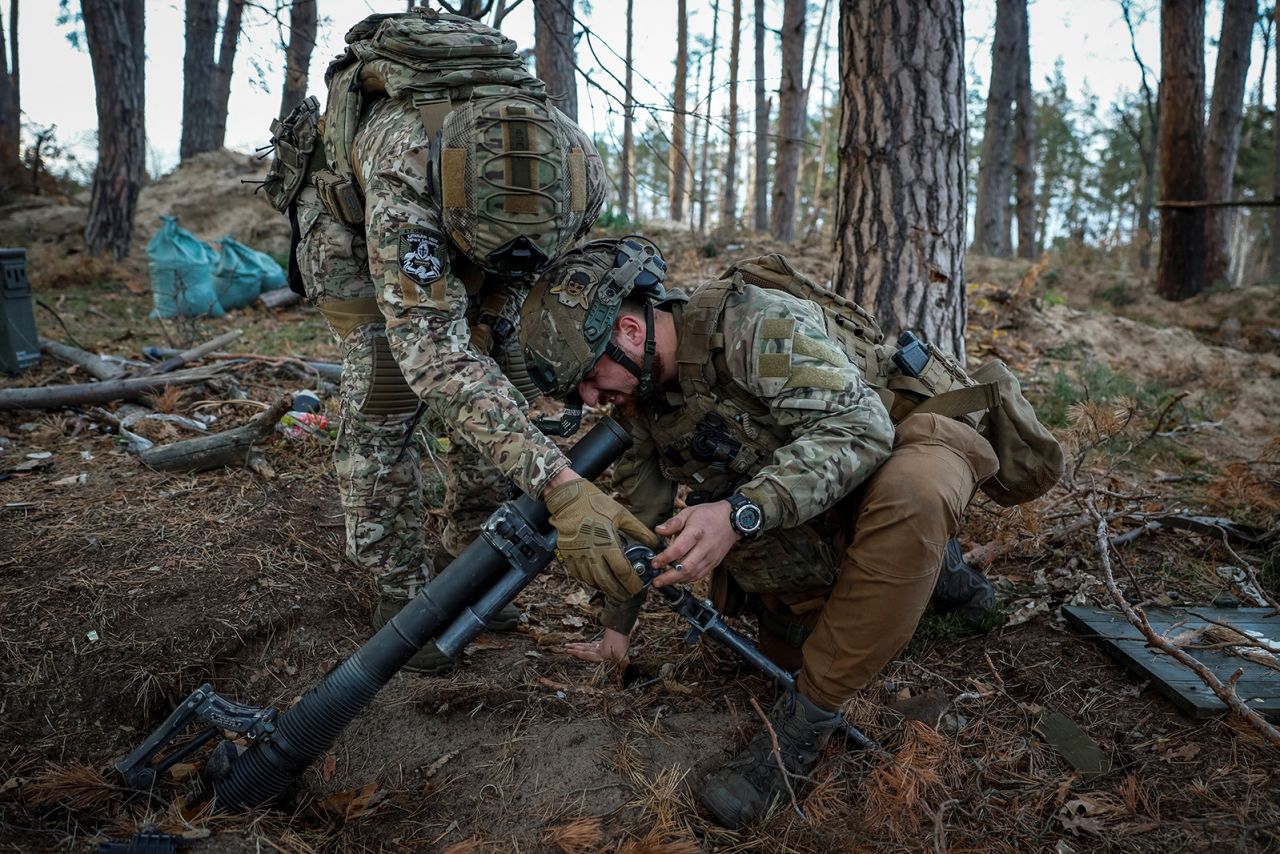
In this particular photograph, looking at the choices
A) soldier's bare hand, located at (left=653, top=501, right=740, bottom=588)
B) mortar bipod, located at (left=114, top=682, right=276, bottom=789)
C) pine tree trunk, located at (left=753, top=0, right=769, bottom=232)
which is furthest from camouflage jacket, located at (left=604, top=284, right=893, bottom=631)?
pine tree trunk, located at (left=753, top=0, right=769, bottom=232)

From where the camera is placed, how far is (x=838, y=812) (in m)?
2.24

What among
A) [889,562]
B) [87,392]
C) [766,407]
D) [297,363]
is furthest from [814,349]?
[87,392]

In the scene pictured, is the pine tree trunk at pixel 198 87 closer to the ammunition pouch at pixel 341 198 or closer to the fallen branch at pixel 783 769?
the ammunition pouch at pixel 341 198

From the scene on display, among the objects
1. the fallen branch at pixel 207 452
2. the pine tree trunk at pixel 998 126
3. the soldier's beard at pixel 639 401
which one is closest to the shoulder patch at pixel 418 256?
the soldier's beard at pixel 639 401

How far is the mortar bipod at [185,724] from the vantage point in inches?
92.0

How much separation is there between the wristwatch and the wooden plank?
140cm

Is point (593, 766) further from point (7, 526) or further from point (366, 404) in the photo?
point (7, 526)

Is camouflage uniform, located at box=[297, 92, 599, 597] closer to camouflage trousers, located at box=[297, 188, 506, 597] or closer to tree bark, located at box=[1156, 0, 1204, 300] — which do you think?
camouflage trousers, located at box=[297, 188, 506, 597]

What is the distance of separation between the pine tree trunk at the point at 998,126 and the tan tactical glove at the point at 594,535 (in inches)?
470

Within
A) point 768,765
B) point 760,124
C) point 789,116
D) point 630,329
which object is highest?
point 760,124

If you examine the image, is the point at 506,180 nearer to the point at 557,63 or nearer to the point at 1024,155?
the point at 557,63

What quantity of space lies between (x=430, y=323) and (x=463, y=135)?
1.67 feet

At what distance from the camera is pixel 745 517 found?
6.84ft

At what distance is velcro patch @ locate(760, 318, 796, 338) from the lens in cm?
223
